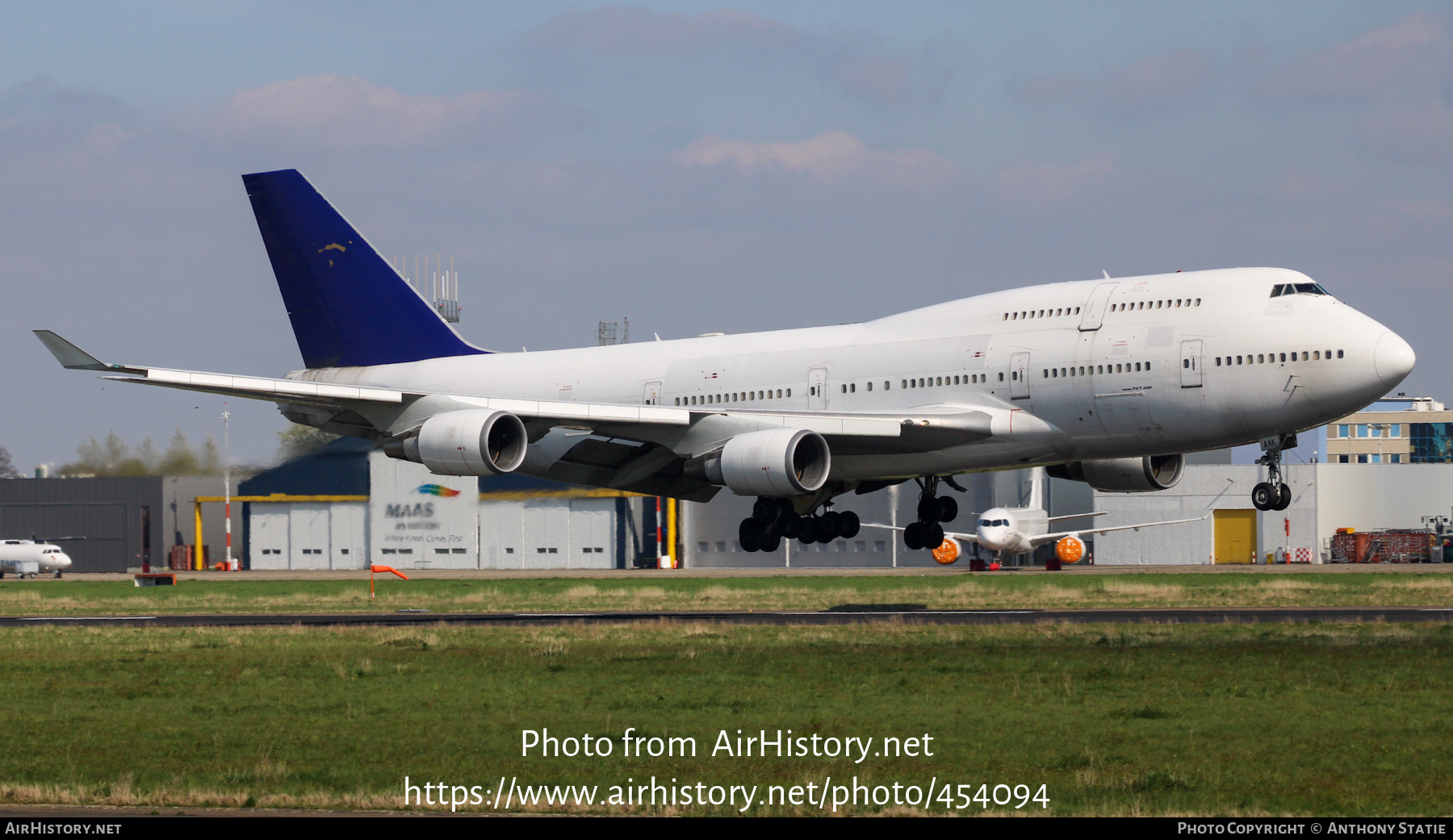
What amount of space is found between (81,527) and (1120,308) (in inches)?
3516

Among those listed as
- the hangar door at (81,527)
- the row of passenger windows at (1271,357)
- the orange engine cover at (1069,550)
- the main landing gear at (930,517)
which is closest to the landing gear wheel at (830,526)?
the main landing gear at (930,517)

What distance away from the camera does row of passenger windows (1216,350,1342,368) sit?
33594 millimetres

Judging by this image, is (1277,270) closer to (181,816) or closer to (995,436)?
(995,436)

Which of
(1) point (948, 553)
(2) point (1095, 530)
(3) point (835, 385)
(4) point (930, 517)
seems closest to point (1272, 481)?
(3) point (835, 385)

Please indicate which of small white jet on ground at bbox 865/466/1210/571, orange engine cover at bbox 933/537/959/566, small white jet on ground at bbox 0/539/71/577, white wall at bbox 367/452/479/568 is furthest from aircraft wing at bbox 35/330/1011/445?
small white jet on ground at bbox 0/539/71/577

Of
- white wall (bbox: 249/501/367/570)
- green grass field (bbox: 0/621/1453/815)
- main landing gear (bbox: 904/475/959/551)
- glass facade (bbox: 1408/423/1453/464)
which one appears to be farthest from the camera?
glass facade (bbox: 1408/423/1453/464)

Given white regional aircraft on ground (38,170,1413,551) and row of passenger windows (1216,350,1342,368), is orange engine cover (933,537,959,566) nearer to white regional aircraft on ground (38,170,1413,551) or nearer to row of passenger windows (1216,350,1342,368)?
white regional aircraft on ground (38,170,1413,551)

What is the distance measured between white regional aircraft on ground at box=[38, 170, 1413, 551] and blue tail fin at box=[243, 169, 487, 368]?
0.18 ft

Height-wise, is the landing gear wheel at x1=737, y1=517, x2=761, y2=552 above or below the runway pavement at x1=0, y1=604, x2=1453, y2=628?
above

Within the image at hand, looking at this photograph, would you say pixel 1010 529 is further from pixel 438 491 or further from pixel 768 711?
pixel 768 711

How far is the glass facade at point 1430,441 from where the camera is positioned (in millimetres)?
166125

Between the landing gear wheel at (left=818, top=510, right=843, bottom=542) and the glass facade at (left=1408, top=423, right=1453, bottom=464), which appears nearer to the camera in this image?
the landing gear wheel at (left=818, top=510, right=843, bottom=542)
